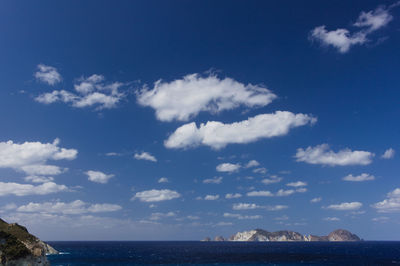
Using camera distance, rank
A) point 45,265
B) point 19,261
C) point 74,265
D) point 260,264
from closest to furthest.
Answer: point 19,261, point 45,265, point 74,265, point 260,264

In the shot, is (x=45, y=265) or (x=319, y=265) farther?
(x=319, y=265)

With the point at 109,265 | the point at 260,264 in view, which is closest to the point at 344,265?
the point at 260,264

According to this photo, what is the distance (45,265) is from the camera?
8031 cm

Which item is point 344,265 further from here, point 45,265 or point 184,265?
point 45,265

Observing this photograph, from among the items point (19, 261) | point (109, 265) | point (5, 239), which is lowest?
point (109, 265)

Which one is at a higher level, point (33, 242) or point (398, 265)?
point (33, 242)

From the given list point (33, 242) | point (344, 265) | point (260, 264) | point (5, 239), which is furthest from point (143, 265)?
point (344, 265)

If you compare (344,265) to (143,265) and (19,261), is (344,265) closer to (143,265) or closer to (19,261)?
(143,265)

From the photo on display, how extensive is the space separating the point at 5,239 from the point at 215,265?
86.4m

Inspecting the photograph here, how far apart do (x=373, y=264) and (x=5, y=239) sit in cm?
14395

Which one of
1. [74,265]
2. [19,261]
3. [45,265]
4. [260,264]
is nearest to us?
[19,261]

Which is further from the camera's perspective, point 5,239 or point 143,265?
point 143,265

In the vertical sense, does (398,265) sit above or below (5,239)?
below

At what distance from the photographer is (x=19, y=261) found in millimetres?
72062
